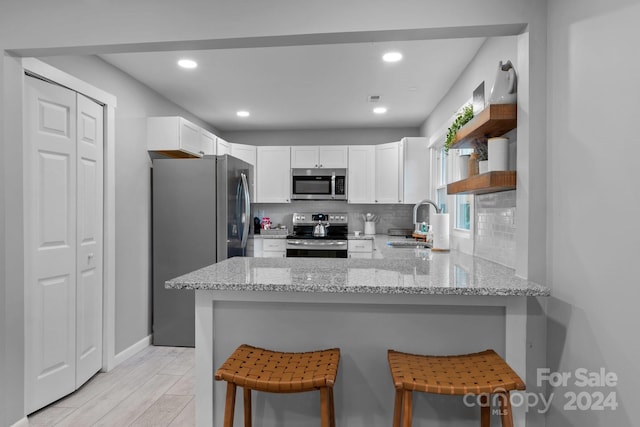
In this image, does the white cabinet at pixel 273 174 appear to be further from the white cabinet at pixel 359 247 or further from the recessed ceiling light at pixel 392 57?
the recessed ceiling light at pixel 392 57

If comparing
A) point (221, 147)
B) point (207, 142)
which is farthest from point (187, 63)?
point (221, 147)

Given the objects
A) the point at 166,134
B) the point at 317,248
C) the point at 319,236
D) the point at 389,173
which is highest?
the point at 166,134

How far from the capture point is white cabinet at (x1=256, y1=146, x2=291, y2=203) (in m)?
5.10

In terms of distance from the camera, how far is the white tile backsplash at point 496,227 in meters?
2.06

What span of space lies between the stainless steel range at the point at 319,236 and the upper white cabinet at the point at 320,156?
29.6 inches

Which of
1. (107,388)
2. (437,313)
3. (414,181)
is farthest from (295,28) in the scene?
(414,181)

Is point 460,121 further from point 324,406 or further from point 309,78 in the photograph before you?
point 324,406

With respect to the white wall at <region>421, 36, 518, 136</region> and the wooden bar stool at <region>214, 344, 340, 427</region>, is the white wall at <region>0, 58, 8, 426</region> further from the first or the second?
the white wall at <region>421, 36, 518, 136</region>

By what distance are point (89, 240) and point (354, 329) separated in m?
2.18

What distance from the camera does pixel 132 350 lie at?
3.29 meters

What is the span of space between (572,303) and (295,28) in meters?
1.67

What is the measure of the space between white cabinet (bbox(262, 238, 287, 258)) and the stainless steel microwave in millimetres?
698

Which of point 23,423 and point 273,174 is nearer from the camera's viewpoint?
point 23,423

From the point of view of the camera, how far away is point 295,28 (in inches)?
69.1
